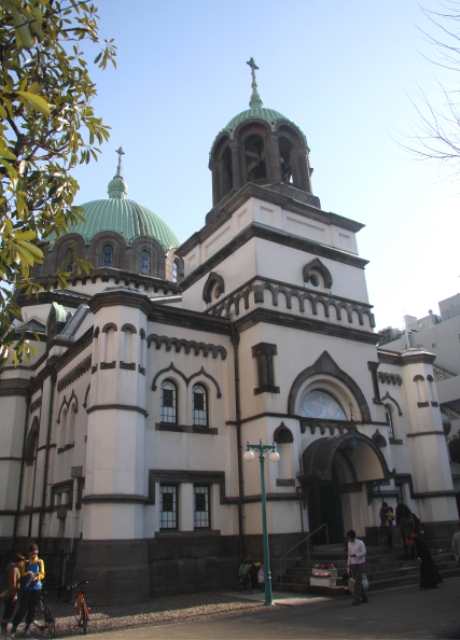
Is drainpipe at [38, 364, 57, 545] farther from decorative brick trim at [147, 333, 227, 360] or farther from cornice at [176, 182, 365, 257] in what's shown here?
cornice at [176, 182, 365, 257]

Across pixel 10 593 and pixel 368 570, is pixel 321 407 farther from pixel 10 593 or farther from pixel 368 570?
pixel 10 593

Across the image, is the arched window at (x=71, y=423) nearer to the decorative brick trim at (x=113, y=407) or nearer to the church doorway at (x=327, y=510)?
the decorative brick trim at (x=113, y=407)

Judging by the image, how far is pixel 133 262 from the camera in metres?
33.2

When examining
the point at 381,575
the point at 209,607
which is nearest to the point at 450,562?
the point at 381,575

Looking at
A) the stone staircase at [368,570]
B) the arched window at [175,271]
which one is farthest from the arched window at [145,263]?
the stone staircase at [368,570]

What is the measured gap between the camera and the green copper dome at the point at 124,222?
34.2 meters

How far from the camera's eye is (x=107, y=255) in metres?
33.4

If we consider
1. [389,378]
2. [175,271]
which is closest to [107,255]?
[175,271]

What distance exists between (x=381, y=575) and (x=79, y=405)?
39.4 feet

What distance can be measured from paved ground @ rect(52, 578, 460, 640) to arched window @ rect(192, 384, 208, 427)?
6.57m

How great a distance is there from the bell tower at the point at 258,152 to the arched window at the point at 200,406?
→ 903 cm

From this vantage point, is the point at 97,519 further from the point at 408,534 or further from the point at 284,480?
the point at 408,534

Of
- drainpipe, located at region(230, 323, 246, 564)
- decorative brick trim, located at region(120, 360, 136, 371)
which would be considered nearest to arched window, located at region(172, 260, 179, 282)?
drainpipe, located at region(230, 323, 246, 564)

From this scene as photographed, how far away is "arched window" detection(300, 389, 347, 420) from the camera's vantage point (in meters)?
19.5
